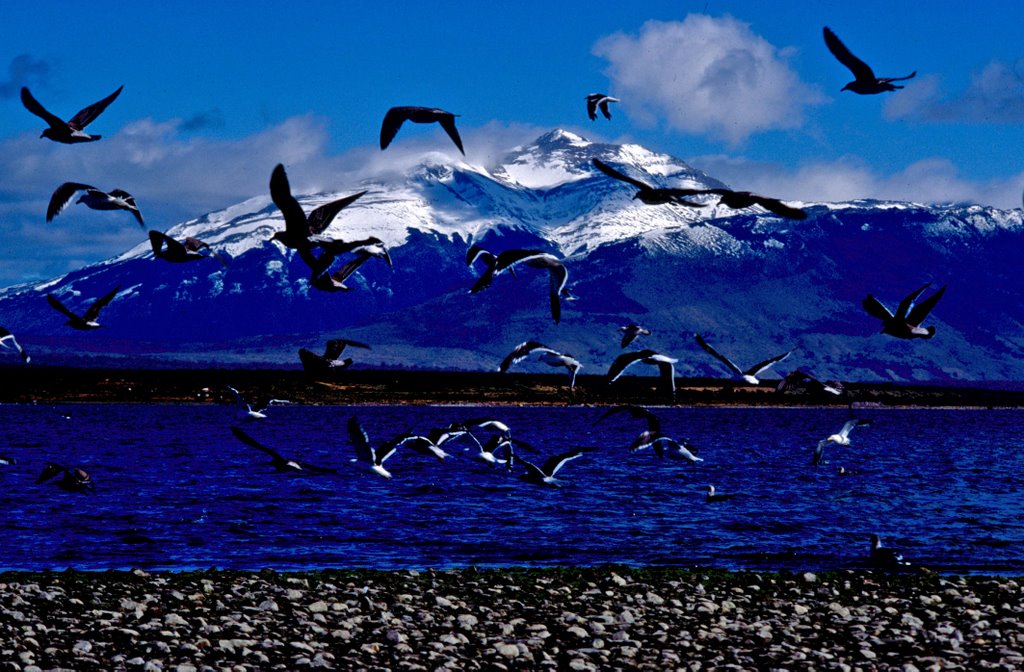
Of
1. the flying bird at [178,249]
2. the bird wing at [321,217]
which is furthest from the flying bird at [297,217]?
the flying bird at [178,249]

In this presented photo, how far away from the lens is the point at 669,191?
18156 millimetres

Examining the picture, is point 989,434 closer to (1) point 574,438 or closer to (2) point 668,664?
(1) point 574,438

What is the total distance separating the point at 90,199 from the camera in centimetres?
2375

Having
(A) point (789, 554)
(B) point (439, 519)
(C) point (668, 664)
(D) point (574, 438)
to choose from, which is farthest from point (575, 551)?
(D) point (574, 438)

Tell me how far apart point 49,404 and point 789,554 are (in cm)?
17052

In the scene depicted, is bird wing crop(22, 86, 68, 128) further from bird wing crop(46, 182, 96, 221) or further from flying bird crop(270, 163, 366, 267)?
flying bird crop(270, 163, 366, 267)

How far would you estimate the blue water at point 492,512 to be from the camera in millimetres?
37531

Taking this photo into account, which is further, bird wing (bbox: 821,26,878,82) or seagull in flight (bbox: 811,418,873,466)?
seagull in flight (bbox: 811,418,873,466)

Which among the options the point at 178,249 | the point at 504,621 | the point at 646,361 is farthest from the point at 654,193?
the point at 504,621

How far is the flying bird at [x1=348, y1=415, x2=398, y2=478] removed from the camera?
81.2 feet

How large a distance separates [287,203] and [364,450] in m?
8.96

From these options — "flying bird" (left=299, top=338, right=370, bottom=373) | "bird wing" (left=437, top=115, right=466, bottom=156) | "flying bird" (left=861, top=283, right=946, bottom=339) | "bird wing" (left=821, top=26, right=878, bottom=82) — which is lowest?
"flying bird" (left=299, top=338, right=370, bottom=373)

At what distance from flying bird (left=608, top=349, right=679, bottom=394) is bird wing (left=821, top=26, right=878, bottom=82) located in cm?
590

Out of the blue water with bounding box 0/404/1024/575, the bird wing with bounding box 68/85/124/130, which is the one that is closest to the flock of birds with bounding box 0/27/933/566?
the bird wing with bounding box 68/85/124/130
